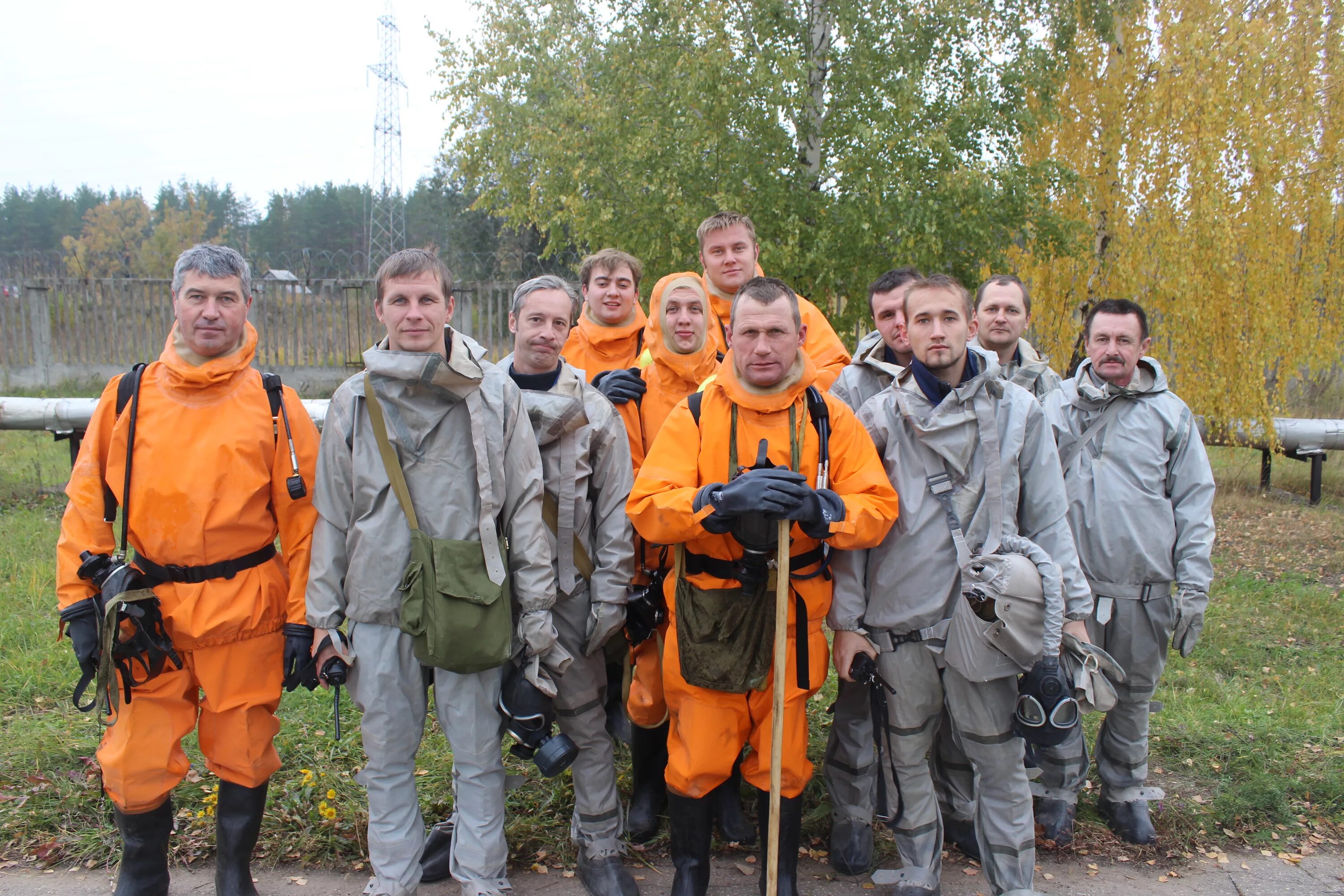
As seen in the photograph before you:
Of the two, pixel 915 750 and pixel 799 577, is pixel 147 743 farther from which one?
pixel 915 750

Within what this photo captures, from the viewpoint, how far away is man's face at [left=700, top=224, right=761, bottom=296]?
13.6 ft

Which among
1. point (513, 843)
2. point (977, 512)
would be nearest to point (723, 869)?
point (513, 843)

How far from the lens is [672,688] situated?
10.1 ft

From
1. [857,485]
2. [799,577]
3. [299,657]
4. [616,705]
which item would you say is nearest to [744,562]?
[799,577]

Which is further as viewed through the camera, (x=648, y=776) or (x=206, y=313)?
(x=648, y=776)

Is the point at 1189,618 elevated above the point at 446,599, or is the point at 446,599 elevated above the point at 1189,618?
the point at 446,599

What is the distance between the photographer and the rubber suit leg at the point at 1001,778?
117 inches

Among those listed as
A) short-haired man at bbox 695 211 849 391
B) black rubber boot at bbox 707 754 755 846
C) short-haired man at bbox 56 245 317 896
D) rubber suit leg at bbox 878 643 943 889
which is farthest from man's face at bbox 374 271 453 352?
black rubber boot at bbox 707 754 755 846

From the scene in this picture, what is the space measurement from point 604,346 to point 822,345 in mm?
1039

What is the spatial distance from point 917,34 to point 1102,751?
21.6 feet

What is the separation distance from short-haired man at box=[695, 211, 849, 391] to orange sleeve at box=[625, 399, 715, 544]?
3.61 feet

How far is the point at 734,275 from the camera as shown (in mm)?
4195

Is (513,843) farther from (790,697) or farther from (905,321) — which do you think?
(905,321)

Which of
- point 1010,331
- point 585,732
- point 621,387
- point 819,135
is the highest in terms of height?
point 819,135
